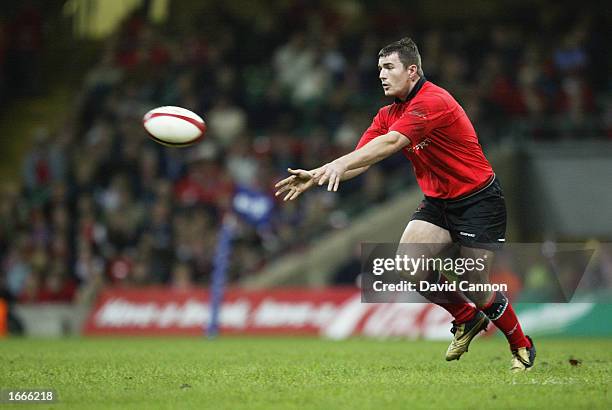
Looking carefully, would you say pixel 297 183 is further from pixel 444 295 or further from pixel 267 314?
pixel 267 314

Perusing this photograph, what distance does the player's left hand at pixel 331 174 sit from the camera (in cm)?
729

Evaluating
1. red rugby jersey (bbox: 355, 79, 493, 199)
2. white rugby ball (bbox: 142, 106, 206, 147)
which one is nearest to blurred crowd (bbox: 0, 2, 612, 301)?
white rugby ball (bbox: 142, 106, 206, 147)

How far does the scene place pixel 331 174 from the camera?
7348mm

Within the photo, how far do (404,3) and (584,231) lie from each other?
8150 mm

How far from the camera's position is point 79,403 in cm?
638

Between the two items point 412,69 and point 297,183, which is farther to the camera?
point 412,69

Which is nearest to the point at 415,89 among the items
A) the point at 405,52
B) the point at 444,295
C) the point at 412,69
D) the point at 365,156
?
the point at 412,69

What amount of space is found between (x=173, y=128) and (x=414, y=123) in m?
2.08

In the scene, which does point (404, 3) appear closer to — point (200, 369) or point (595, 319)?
point (595, 319)

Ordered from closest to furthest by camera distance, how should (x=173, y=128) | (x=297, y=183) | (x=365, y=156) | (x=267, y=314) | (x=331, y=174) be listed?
1. (x=331, y=174)
2. (x=297, y=183)
3. (x=365, y=156)
4. (x=173, y=128)
5. (x=267, y=314)

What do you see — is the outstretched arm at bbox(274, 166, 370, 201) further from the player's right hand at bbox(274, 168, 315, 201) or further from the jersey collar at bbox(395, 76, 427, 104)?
the jersey collar at bbox(395, 76, 427, 104)

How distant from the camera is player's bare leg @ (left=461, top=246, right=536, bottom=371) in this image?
27.3ft

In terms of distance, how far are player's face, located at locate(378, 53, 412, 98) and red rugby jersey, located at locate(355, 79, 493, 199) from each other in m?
0.12

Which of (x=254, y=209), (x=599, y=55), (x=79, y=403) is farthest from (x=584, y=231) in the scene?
(x=79, y=403)
